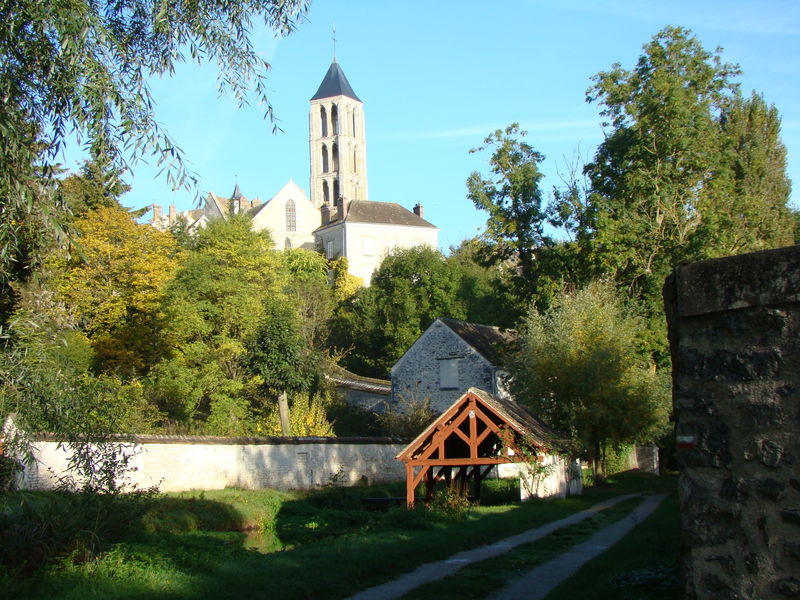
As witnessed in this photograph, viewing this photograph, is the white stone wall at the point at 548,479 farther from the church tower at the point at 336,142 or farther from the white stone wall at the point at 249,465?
the church tower at the point at 336,142

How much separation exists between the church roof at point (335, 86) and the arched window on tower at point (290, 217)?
22046mm

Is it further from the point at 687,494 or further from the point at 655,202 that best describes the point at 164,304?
the point at 687,494

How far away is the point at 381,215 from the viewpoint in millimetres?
79500

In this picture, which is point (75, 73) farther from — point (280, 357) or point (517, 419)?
point (280, 357)

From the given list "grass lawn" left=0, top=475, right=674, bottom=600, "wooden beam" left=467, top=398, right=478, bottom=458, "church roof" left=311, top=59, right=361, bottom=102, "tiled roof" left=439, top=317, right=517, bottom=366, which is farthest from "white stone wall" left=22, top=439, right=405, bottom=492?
"church roof" left=311, top=59, right=361, bottom=102

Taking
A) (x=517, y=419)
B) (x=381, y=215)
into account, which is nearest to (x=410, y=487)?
(x=517, y=419)

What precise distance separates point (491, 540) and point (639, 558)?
11.8ft

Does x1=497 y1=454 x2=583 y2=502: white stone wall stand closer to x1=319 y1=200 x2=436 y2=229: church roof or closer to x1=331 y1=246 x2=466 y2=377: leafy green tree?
x1=331 y1=246 x2=466 y2=377: leafy green tree

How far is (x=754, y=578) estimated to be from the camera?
5.07 m

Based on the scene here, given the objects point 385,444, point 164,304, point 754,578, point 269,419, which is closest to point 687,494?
point 754,578

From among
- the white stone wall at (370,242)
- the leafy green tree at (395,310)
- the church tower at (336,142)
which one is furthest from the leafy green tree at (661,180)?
the church tower at (336,142)

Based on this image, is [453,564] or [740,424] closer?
[740,424]

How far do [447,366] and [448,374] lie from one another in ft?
1.26

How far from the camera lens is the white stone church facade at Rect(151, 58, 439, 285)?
7744 cm
